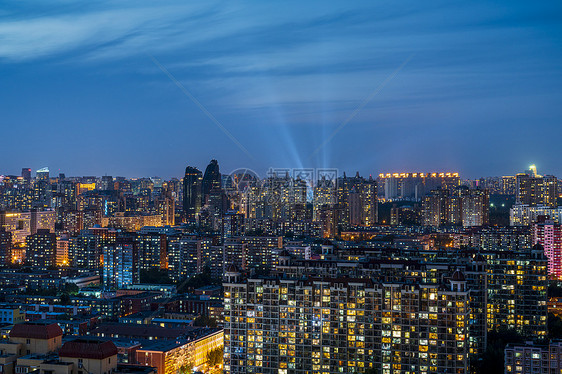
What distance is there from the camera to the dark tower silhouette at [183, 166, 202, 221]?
35.0 meters

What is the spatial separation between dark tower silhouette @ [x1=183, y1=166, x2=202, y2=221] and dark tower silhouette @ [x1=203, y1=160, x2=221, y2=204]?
17.1 inches

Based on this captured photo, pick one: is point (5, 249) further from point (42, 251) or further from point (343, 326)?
Result: point (343, 326)

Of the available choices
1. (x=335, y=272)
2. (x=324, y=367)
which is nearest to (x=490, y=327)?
(x=335, y=272)

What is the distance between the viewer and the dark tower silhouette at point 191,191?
3500 cm

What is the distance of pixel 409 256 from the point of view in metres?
13.3

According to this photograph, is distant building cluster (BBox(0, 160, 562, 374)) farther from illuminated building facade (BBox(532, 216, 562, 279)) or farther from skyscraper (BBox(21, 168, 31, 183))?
skyscraper (BBox(21, 168, 31, 183))

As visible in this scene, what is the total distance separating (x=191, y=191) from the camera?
3544cm

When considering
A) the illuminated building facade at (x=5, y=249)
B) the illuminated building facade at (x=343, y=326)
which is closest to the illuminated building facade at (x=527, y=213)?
the illuminated building facade at (x=343, y=326)

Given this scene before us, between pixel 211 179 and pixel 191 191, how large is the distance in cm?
125

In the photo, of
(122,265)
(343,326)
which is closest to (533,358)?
(343,326)

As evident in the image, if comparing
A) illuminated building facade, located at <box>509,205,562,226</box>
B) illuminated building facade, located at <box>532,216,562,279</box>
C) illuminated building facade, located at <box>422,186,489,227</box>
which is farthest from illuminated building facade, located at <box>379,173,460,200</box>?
illuminated building facade, located at <box>532,216,562,279</box>

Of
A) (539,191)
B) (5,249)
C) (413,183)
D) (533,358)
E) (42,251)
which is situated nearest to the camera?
(533,358)

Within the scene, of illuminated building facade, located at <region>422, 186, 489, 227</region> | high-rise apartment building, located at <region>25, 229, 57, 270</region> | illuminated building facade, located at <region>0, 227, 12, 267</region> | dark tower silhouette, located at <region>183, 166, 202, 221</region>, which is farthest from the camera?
dark tower silhouette, located at <region>183, 166, 202, 221</region>

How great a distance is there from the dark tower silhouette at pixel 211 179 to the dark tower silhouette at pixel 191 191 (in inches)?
17.1
